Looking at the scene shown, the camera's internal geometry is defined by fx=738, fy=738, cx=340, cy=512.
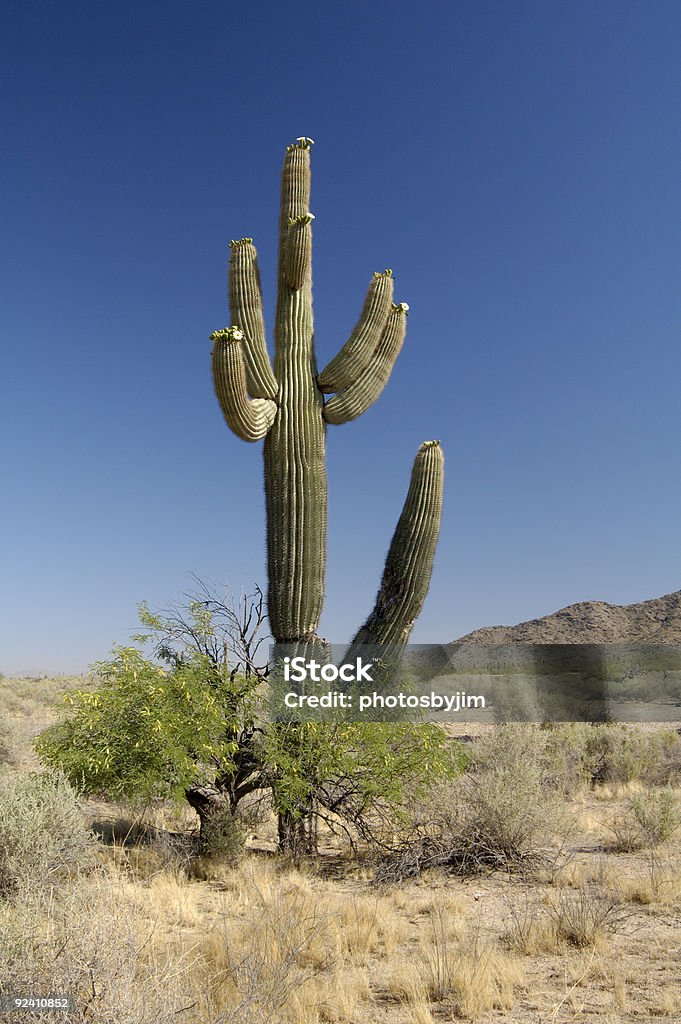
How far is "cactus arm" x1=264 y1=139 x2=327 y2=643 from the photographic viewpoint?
995cm

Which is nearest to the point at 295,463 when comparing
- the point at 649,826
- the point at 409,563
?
the point at 409,563

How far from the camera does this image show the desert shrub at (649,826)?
9938 millimetres

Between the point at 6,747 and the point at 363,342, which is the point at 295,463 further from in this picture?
the point at 6,747

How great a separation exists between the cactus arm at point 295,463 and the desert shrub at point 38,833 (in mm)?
3316

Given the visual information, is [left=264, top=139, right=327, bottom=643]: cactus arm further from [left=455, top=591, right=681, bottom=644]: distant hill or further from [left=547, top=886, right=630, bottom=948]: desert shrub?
[left=455, top=591, right=681, bottom=644]: distant hill

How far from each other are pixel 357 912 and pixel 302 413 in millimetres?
6260

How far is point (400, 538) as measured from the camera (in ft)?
33.8

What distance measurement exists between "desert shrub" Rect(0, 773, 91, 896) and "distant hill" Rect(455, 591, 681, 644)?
3694cm

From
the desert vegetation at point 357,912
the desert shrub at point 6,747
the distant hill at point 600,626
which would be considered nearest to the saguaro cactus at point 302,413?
the desert vegetation at point 357,912

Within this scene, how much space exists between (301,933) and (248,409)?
5.97m

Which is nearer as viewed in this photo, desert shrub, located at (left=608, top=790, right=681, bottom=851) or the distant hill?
desert shrub, located at (left=608, top=790, right=681, bottom=851)

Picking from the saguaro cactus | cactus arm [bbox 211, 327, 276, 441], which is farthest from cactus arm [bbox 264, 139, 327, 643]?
A: cactus arm [bbox 211, 327, 276, 441]

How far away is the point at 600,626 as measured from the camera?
147 feet

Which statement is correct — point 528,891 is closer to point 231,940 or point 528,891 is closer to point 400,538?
point 231,940
